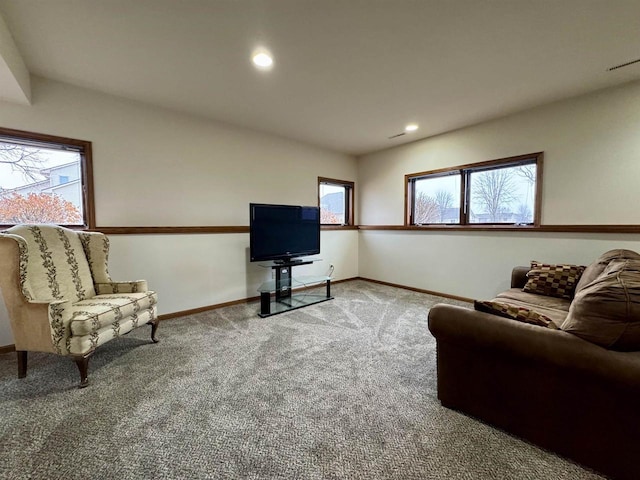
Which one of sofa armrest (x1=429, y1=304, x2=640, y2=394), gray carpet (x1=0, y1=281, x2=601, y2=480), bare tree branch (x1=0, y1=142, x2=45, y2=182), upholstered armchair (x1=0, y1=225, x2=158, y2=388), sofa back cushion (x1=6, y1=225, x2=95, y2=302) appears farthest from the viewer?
bare tree branch (x1=0, y1=142, x2=45, y2=182)

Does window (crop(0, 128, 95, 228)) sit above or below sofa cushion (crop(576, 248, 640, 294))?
above

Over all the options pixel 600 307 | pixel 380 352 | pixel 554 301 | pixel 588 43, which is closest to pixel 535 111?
pixel 588 43

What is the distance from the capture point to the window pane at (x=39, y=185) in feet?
8.07

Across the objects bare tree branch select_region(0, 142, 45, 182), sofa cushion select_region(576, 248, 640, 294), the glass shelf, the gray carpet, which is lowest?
the gray carpet

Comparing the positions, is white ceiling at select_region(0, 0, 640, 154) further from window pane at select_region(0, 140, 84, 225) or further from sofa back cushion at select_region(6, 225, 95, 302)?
sofa back cushion at select_region(6, 225, 95, 302)

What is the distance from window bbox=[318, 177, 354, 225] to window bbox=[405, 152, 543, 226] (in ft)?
3.91

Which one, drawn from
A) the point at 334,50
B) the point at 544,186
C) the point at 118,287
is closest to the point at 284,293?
the point at 118,287

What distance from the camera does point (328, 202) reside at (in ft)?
16.6

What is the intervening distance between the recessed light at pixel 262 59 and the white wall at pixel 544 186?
2882mm

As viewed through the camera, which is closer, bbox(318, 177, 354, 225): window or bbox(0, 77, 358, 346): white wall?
bbox(0, 77, 358, 346): white wall

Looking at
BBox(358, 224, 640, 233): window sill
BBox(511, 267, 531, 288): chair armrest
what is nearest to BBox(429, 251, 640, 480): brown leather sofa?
BBox(511, 267, 531, 288): chair armrest

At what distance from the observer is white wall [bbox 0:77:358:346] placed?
270cm

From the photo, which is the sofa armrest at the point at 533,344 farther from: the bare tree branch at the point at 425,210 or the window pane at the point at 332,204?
the window pane at the point at 332,204

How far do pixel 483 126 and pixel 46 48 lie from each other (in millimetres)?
4560
